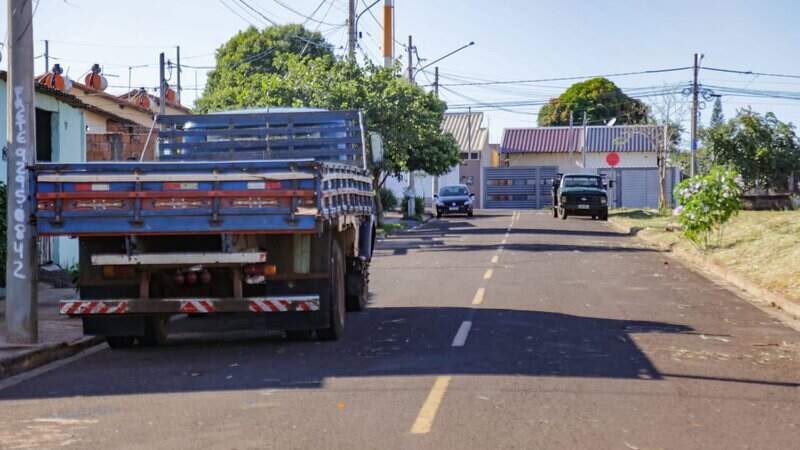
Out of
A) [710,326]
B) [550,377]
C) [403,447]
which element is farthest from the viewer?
[710,326]

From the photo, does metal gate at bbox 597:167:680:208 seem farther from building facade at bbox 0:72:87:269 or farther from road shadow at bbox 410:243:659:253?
building facade at bbox 0:72:87:269

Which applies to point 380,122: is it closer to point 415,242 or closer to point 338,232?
point 415,242

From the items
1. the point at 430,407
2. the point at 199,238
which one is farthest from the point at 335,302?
the point at 430,407

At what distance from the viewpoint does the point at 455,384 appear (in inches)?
340

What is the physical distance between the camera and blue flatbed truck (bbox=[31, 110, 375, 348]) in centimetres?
1016

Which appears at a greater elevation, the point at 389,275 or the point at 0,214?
the point at 0,214

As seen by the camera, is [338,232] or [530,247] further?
[530,247]

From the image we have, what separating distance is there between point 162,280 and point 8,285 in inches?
65.9

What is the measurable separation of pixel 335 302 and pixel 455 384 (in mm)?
2893

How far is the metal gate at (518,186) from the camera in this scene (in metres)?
66.9

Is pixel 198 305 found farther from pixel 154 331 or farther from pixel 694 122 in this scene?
pixel 694 122

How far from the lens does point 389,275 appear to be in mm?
20109

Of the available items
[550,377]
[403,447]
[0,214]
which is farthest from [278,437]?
[0,214]

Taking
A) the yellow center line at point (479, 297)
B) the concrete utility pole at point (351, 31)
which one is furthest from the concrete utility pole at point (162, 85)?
the yellow center line at point (479, 297)
